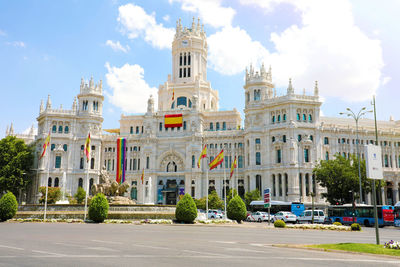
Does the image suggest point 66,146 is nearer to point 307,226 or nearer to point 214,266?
point 307,226

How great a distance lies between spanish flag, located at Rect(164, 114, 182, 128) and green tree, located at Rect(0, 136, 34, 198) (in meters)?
33.2

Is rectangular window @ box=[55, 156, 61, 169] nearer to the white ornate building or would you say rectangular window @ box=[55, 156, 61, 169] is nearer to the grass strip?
the white ornate building

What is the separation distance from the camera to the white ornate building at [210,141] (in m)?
79.6

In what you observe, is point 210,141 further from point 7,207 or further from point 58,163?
point 7,207

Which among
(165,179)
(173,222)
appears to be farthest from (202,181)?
(173,222)

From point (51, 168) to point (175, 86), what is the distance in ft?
124

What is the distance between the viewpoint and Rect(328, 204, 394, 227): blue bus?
166 feet

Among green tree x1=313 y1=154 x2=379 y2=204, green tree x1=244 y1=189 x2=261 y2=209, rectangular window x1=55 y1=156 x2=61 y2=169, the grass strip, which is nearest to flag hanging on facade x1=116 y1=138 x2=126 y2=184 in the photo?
rectangular window x1=55 y1=156 x2=61 y2=169

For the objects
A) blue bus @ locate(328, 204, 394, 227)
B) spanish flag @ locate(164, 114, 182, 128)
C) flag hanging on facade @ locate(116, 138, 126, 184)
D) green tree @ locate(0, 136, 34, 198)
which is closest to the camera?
blue bus @ locate(328, 204, 394, 227)

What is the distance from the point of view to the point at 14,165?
85812mm

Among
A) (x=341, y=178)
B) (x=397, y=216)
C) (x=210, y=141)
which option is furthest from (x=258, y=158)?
(x=397, y=216)

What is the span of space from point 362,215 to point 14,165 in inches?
2845

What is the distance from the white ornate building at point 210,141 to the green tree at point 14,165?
11.8 ft

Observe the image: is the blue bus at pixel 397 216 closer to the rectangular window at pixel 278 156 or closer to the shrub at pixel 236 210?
the shrub at pixel 236 210
